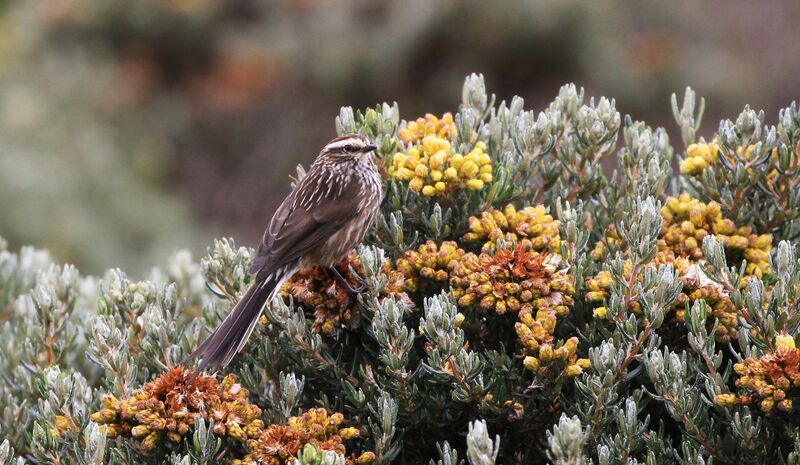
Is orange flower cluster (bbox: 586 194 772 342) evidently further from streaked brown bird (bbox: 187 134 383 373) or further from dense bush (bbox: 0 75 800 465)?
streaked brown bird (bbox: 187 134 383 373)

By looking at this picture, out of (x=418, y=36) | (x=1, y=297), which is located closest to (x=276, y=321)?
(x=1, y=297)

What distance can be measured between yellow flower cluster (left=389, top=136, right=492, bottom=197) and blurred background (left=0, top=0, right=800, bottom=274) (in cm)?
994

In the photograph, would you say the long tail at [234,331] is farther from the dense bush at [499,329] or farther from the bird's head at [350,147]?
the bird's head at [350,147]

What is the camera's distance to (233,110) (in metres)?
15.9

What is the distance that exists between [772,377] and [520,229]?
105cm

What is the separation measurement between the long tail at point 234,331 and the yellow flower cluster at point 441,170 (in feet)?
2.17

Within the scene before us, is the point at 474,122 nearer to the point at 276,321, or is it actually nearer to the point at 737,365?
the point at 276,321

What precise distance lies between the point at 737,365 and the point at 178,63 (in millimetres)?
14017

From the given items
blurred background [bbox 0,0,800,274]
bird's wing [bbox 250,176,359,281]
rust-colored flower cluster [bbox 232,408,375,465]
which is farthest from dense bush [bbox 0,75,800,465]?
blurred background [bbox 0,0,800,274]

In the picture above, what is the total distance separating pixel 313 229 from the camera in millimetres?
4887

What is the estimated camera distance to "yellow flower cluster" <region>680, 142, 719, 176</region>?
14.4 feet

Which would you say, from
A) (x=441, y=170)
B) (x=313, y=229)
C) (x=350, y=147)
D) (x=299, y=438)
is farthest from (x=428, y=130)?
(x=299, y=438)

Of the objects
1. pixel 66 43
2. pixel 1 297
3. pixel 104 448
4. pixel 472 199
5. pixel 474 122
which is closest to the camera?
pixel 104 448

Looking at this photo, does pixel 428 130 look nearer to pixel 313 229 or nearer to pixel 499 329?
pixel 313 229
